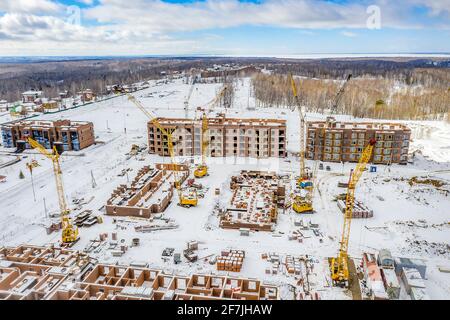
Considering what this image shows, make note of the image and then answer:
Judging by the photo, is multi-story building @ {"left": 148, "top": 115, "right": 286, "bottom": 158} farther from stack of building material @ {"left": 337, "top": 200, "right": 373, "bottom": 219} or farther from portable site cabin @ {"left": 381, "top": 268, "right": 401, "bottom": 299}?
portable site cabin @ {"left": 381, "top": 268, "right": 401, "bottom": 299}

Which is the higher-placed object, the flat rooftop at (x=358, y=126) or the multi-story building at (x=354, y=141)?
the flat rooftop at (x=358, y=126)

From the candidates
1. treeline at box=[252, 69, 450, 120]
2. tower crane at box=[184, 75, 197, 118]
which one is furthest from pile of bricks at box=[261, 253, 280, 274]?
treeline at box=[252, 69, 450, 120]

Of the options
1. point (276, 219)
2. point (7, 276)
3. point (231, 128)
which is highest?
point (231, 128)

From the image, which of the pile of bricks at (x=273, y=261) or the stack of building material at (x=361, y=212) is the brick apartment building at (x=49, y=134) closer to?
the pile of bricks at (x=273, y=261)

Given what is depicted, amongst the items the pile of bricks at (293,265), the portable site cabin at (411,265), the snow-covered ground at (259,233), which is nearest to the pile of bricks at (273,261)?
the snow-covered ground at (259,233)
